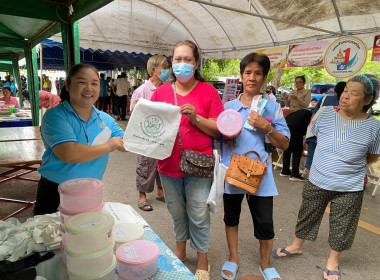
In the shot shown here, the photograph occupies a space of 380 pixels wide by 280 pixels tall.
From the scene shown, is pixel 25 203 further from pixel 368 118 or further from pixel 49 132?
pixel 368 118

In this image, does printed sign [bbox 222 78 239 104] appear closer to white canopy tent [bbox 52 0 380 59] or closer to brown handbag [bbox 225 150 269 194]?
white canopy tent [bbox 52 0 380 59]

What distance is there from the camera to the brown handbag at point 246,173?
1855mm

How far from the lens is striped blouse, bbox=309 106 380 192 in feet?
6.73

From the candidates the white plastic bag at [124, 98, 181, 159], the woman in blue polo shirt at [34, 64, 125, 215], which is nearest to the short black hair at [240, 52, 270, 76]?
the white plastic bag at [124, 98, 181, 159]

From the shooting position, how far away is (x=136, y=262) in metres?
1.03

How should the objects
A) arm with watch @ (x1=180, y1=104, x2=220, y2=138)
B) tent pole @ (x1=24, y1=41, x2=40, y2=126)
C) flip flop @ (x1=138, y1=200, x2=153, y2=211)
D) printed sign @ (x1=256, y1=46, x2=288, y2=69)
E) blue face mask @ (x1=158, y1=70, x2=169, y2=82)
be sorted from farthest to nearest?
printed sign @ (x1=256, y1=46, x2=288, y2=69)
tent pole @ (x1=24, y1=41, x2=40, y2=126)
flip flop @ (x1=138, y1=200, x2=153, y2=211)
blue face mask @ (x1=158, y1=70, x2=169, y2=82)
arm with watch @ (x1=180, y1=104, x2=220, y2=138)

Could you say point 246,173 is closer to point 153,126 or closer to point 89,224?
point 153,126

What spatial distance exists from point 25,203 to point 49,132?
8.34ft

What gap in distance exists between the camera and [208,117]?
186 cm

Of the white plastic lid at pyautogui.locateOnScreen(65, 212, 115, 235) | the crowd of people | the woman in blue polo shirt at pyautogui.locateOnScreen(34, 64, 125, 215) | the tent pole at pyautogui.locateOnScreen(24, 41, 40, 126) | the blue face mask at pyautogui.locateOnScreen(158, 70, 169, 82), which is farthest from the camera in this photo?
the tent pole at pyautogui.locateOnScreen(24, 41, 40, 126)

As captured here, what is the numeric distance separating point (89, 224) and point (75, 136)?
0.69 metres

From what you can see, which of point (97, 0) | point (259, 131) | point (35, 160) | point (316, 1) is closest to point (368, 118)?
point (259, 131)

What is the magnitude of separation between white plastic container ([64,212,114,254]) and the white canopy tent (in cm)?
576

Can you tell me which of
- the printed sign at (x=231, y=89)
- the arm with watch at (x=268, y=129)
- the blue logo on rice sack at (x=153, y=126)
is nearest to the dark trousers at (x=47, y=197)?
the blue logo on rice sack at (x=153, y=126)
